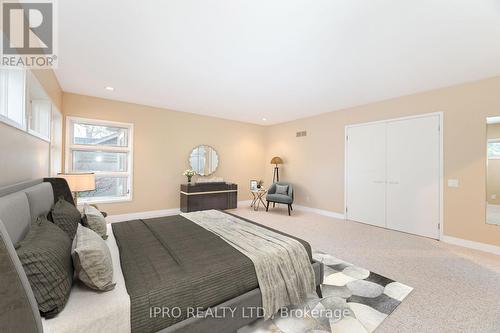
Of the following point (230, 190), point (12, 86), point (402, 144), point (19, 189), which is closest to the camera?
point (19, 189)

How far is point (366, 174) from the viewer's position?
4.60 meters

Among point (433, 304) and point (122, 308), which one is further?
point (433, 304)

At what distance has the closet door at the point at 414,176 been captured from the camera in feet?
12.2

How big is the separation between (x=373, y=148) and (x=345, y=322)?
3.71 metres

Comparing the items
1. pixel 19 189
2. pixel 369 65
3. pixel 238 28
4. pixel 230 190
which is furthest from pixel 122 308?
pixel 230 190

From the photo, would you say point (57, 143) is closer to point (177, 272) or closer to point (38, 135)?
point (38, 135)

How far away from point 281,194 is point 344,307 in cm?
383

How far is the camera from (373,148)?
14.7 ft

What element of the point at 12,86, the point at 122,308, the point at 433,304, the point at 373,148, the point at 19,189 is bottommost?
the point at 433,304

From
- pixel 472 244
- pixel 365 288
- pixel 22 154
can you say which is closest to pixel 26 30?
pixel 22 154

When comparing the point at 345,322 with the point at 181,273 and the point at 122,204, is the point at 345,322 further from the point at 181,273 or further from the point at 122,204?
the point at 122,204

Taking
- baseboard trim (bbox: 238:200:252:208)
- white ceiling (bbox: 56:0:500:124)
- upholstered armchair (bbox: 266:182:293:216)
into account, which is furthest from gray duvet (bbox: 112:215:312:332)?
baseboard trim (bbox: 238:200:252:208)

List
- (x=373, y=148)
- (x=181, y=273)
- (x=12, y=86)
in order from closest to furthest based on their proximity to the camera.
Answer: (x=181, y=273)
(x=12, y=86)
(x=373, y=148)

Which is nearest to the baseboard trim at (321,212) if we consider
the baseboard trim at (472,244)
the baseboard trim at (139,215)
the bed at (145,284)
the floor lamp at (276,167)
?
the floor lamp at (276,167)
